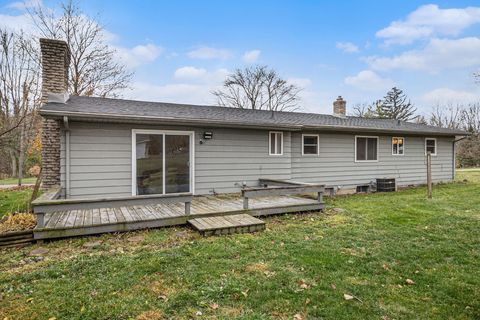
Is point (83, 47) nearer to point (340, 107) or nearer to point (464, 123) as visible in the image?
point (340, 107)

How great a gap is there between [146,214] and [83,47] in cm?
1649

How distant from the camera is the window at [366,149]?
1120cm

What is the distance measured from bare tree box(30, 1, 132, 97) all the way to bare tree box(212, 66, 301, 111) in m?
11.6

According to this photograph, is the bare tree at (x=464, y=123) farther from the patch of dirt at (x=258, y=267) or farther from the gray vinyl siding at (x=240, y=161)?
the patch of dirt at (x=258, y=267)

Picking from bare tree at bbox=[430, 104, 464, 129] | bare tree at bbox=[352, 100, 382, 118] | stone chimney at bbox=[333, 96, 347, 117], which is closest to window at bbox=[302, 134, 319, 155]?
stone chimney at bbox=[333, 96, 347, 117]

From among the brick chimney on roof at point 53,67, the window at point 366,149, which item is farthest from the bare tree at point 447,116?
the brick chimney on roof at point 53,67

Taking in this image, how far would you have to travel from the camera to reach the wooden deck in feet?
15.7

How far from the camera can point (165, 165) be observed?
24.6 ft

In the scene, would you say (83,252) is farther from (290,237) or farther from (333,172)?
(333,172)

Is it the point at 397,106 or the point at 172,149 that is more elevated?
the point at 397,106

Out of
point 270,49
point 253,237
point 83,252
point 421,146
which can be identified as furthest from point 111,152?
point 270,49

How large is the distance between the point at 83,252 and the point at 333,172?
344 inches

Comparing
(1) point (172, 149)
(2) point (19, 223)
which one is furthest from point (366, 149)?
(2) point (19, 223)

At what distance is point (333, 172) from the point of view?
419 inches
